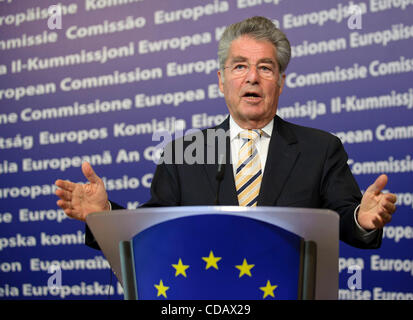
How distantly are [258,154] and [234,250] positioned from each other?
94 cm

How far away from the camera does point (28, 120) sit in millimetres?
3609

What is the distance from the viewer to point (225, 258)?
0.98 m

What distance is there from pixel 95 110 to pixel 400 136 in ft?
6.52

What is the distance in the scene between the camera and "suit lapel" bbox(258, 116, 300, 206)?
68.7 inches

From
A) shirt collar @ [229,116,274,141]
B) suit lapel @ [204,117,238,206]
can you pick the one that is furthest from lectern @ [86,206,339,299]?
shirt collar @ [229,116,274,141]

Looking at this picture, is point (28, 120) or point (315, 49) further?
point (28, 120)

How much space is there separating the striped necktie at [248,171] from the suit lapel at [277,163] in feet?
0.15

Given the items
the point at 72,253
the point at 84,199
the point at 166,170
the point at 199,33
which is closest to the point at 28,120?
the point at 72,253

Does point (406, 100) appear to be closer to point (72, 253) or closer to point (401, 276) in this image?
point (401, 276)

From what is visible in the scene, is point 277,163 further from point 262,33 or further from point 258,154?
point 262,33

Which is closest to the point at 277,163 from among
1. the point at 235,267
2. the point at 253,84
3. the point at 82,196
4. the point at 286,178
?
the point at 286,178

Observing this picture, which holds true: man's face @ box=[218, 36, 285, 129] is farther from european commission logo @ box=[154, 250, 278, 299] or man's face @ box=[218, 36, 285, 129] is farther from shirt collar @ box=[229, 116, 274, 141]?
european commission logo @ box=[154, 250, 278, 299]

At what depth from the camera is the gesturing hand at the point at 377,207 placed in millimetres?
1180

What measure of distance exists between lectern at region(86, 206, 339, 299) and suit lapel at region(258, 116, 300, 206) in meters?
0.71
